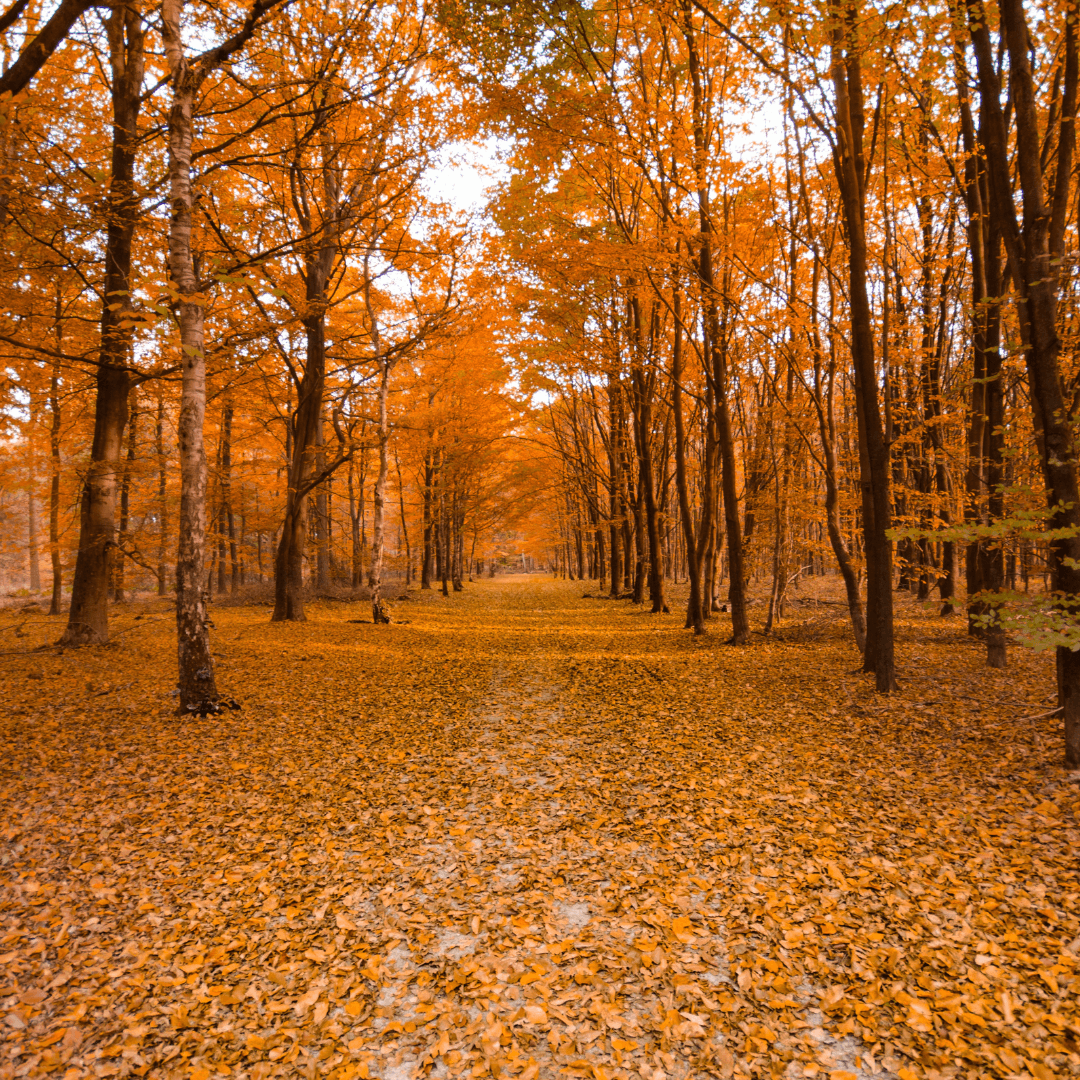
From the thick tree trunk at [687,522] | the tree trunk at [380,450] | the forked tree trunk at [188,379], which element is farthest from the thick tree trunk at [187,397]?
the thick tree trunk at [687,522]

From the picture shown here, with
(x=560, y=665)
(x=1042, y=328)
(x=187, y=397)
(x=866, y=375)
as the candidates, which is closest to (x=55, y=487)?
(x=187, y=397)

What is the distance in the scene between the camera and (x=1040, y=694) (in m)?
6.60

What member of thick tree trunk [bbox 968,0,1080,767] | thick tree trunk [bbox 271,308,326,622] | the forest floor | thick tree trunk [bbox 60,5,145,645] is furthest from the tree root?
thick tree trunk [bbox 968,0,1080,767]

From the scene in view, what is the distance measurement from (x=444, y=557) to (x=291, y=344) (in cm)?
1334

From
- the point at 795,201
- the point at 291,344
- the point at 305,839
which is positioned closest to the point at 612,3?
the point at 795,201

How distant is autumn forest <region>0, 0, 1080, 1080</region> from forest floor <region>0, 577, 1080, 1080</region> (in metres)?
0.03

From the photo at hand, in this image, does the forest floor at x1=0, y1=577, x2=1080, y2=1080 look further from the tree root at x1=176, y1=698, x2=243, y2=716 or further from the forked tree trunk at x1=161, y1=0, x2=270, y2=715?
the forked tree trunk at x1=161, y1=0, x2=270, y2=715

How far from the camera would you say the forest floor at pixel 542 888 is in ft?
8.24

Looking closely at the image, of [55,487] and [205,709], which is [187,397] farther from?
[55,487]

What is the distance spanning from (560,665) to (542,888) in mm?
6582

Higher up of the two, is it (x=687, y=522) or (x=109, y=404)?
(x=109, y=404)

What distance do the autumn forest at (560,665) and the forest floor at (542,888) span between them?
1.0 inches

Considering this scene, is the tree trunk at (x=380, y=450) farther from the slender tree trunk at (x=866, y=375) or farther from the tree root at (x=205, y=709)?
the slender tree trunk at (x=866, y=375)

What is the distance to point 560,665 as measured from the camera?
10227mm
